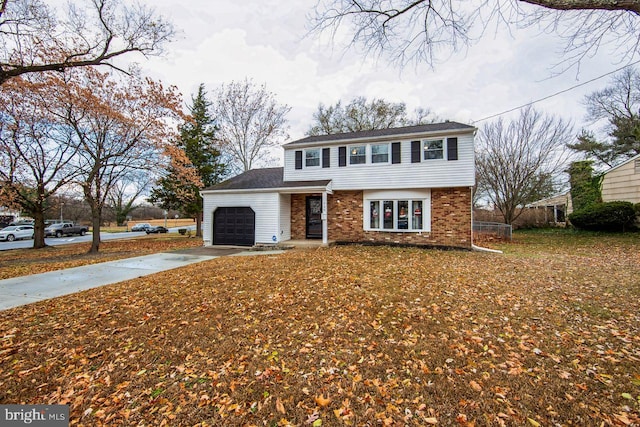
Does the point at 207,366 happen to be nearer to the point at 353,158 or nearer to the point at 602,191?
the point at 353,158

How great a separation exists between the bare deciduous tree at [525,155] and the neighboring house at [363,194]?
690 cm

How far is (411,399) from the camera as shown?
8.23 feet

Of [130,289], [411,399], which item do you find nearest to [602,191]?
[411,399]

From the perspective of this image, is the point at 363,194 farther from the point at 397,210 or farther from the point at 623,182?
the point at 623,182

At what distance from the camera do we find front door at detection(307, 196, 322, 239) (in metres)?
13.8

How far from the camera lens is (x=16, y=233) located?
25500mm

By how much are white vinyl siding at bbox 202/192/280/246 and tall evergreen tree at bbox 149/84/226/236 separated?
893 centimetres

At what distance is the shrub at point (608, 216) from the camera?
529 inches

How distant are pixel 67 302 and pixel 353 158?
35.7 ft

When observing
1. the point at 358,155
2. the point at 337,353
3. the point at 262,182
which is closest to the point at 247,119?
the point at 262,182

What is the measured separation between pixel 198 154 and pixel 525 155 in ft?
76.4

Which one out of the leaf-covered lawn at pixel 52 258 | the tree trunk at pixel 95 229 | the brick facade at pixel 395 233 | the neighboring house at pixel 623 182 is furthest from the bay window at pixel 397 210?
the tree trunk at pixel 95 229

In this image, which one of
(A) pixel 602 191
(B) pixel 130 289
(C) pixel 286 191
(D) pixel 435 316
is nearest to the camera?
(D) pixel 435 316

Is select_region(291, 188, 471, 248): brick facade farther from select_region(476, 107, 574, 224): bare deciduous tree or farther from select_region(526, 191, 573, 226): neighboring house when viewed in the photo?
select_region(526, 191, 573, 226): neighboring house
